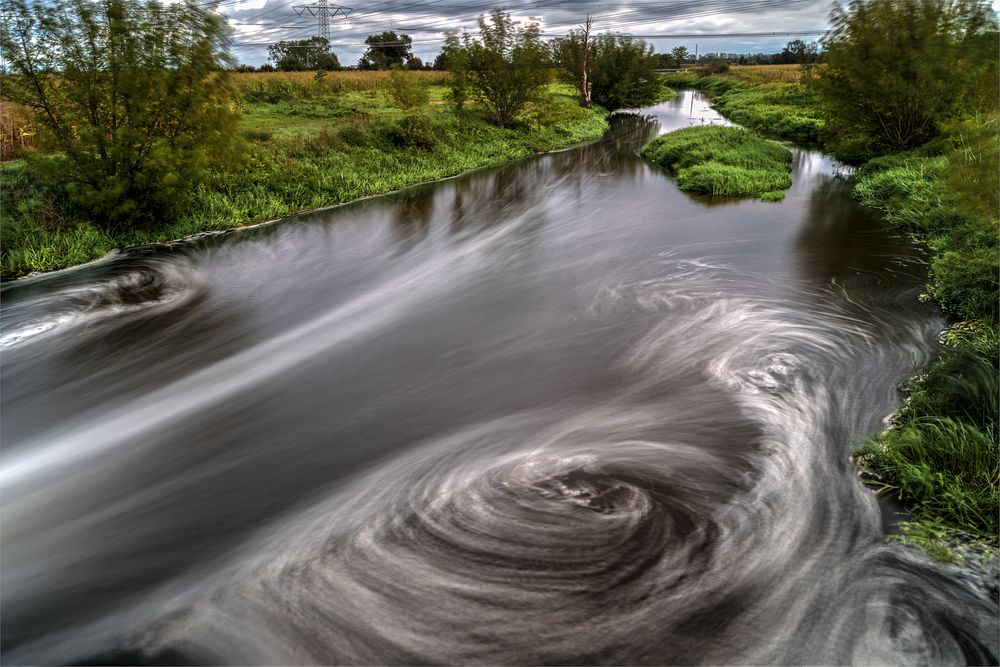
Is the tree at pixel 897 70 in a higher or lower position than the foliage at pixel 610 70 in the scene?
lower

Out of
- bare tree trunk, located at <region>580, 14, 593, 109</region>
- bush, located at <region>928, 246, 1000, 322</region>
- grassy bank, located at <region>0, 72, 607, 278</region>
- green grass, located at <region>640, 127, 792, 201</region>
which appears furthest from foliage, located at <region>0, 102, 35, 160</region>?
bare tree trunk, located at <region>580, 14, 593, 109</region>

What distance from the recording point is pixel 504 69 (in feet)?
95.7

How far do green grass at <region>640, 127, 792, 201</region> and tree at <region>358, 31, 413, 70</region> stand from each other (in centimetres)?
4601

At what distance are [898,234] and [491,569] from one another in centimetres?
1258

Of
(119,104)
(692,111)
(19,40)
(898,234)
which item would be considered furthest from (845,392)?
(692,111)

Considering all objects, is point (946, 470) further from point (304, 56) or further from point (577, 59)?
point (304, 56)

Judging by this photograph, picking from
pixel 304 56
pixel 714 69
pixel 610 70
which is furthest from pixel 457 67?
pixel 714 69

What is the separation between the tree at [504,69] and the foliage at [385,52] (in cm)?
3549

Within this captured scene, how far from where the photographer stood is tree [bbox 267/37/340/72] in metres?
58.9

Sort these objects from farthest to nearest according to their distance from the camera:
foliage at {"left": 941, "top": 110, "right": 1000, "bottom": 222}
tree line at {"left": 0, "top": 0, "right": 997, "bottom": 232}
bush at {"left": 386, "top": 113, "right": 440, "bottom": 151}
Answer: bush at {"left": 386, "top": 113, "right": 440, "bottom": 151} < tree line at {"left": 0, "top": 0, "right": 997, "bottom": 232} < foliage at {"left": 941, "top": 110, "right": 1000, "bottom": 222}

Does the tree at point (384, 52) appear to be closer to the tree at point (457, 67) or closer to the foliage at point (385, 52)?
the foliage at point (385, 52)

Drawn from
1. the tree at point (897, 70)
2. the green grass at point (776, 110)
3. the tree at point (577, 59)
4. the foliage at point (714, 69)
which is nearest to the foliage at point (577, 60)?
the tree at point (577, 59)

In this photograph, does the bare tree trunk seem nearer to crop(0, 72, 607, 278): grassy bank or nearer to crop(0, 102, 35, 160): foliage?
crop(0, 72, 607, 278): grassy bank

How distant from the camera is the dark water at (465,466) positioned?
3768 mm
